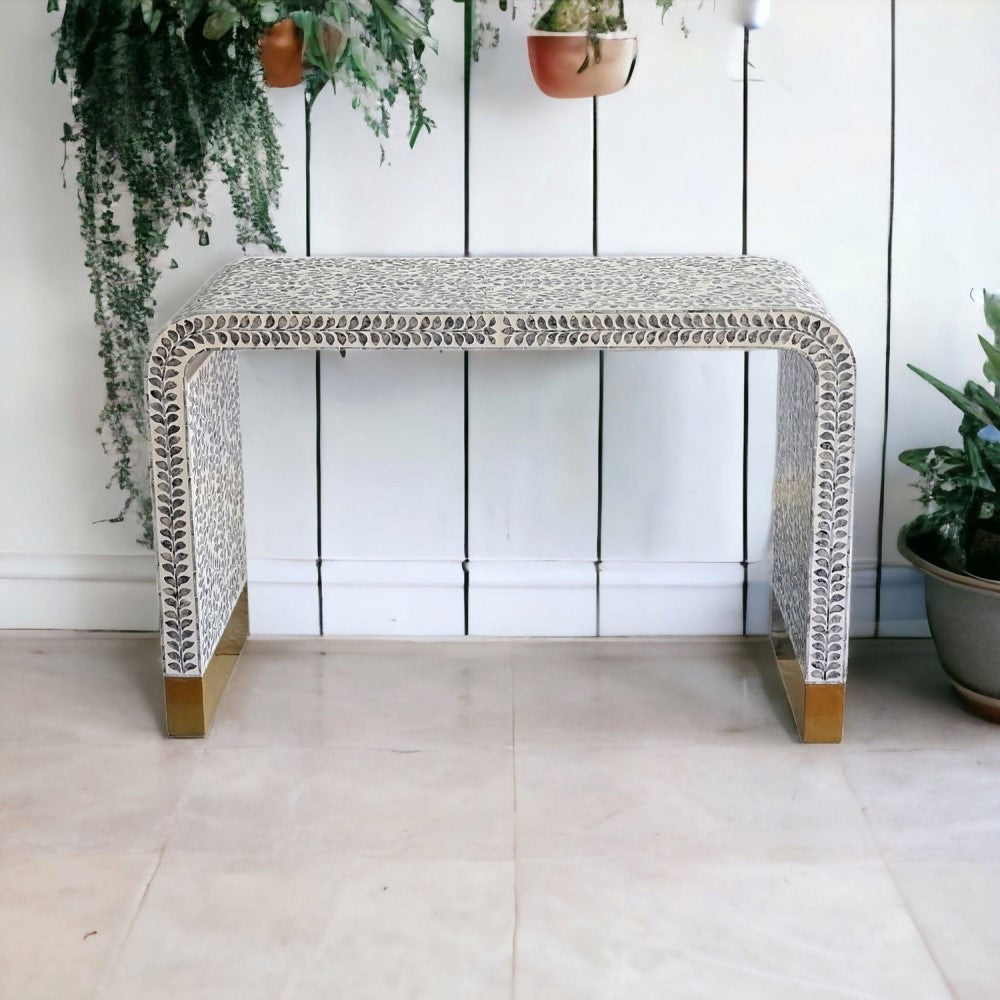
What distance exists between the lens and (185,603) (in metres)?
2.11

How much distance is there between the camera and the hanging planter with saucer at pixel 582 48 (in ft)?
7.08

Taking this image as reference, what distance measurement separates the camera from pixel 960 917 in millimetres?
1726

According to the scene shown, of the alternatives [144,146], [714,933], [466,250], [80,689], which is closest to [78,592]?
[80,689]

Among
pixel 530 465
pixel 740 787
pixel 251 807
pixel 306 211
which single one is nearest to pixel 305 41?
pixel 306 211

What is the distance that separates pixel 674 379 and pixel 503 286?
0.47 meters

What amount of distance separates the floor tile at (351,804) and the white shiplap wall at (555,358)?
19.3 inches

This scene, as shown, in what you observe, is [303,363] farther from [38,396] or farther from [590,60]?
[590,60]

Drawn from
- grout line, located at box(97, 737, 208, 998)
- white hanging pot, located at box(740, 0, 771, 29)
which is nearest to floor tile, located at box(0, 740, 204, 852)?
grout line, located at box(97, 737, 208, 998)

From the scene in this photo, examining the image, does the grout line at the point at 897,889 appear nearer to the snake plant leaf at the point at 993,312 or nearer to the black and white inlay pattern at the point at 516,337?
the black and white inlay pattern at the point at 516,337

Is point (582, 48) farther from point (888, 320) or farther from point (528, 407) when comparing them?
point (888, 320)

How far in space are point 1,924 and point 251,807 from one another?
389mm

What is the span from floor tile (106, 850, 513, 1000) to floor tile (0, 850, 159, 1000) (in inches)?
1.1

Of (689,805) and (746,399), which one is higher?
(746,399)

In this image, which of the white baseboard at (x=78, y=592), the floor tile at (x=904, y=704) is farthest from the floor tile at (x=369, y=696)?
the floor tile at (x=904, y=704)
